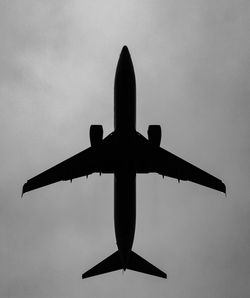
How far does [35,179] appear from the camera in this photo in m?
36.4

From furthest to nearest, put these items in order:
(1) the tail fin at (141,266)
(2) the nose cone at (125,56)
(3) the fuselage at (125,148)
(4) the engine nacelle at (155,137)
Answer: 1. (1) the tail fin at (141,266)
2. (2) the nose cone at (125,56)
3. (4) the engine nacelle at (155,137)
4. (3) the fuselage at (125,148)

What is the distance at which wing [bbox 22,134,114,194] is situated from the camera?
3500cm

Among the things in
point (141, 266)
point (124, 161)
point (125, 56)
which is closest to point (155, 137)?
point (124, 161)

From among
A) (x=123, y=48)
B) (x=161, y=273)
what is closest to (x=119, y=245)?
(x=161, y=273)

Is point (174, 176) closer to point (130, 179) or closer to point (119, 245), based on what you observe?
point (130, 179)

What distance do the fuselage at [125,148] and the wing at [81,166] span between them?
1071 millimetres

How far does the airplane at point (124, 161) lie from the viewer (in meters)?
34.8

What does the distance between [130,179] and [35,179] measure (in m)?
8.35

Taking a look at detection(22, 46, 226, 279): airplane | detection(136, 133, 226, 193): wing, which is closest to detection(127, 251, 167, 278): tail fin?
detection(22, 46, 226, 279): airplane

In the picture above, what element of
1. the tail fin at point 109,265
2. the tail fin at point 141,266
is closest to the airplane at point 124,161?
the tail fin at point 109,265

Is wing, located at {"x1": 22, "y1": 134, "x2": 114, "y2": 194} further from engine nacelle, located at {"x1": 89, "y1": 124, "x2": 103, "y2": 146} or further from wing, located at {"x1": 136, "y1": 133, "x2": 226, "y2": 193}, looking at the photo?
wing, located at {"x1": 136, "y1": 133, "x2": 226, "y2": 193}

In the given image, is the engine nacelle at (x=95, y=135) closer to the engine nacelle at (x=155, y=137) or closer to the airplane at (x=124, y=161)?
the airplane at (x=124, y=161)

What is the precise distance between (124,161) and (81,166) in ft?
13.1

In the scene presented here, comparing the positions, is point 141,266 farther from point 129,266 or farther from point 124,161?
point 124,161
